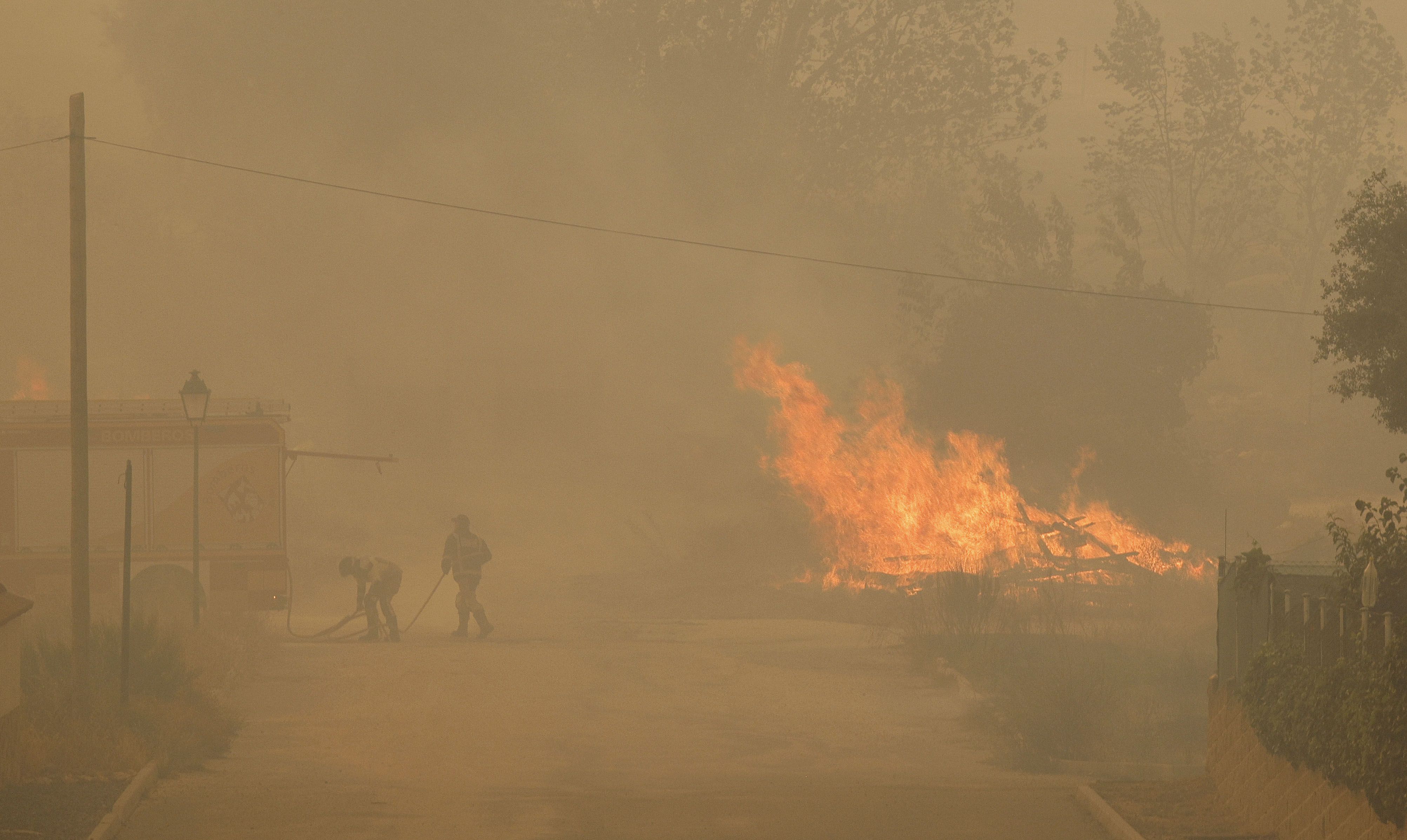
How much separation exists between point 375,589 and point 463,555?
4.32 ft

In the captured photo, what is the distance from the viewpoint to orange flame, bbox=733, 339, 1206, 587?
29406mm

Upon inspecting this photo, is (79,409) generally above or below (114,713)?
above

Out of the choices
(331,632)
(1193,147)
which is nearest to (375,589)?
(331,632)

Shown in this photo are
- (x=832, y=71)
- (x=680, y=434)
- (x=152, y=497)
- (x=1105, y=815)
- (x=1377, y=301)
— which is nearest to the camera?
(x=1105, y=815)

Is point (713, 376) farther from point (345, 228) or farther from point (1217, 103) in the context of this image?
point (1217, 103)

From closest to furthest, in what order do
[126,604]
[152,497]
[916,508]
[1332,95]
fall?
[126,604], [152,497], [916,508], [1332,95]

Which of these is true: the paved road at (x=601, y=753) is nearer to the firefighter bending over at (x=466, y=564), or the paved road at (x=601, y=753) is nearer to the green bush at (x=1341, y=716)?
the firefighter bending over at (x=466, y=564)

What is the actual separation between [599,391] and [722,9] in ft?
45.7

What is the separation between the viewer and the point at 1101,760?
14.6 m

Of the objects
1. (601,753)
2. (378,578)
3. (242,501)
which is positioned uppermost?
(242,501)

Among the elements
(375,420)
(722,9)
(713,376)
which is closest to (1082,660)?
(713,376)

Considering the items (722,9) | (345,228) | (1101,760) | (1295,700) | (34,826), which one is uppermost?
(722,9)

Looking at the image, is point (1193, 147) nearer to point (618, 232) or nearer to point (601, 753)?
point (618, 232)

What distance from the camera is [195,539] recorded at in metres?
19.4
